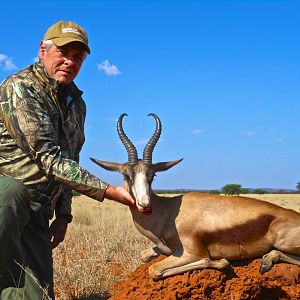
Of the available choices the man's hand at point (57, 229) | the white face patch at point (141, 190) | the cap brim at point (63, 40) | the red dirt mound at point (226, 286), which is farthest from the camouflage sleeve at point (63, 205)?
the cap brim at point (63, 40)

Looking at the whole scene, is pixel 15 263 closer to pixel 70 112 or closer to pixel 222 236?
pixel 70 112

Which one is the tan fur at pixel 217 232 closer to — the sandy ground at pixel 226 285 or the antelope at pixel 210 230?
the antelope at pixel 210 230

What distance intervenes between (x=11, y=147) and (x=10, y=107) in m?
0.46

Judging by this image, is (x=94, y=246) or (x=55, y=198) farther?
(x=94, y=246)

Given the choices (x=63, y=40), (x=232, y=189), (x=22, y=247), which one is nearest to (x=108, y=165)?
(x=22, y=247)

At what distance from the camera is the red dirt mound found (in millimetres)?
5383

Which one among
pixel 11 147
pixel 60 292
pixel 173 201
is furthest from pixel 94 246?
pixel 11 147

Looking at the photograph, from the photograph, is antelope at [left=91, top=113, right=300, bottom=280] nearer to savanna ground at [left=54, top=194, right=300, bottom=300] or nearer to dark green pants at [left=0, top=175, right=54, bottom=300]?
savanna ground at [left=54, top=194, right=300, bottom=300]

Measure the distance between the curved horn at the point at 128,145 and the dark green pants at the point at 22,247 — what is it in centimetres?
121

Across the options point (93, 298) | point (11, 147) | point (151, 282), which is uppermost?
point (11, 147)

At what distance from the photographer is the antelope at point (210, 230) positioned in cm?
563

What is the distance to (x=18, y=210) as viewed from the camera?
5.14 m

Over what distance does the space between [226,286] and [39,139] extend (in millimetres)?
2475

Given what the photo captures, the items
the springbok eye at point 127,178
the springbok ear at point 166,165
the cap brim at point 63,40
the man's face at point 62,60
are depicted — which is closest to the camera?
the cap brim at point 63,40
